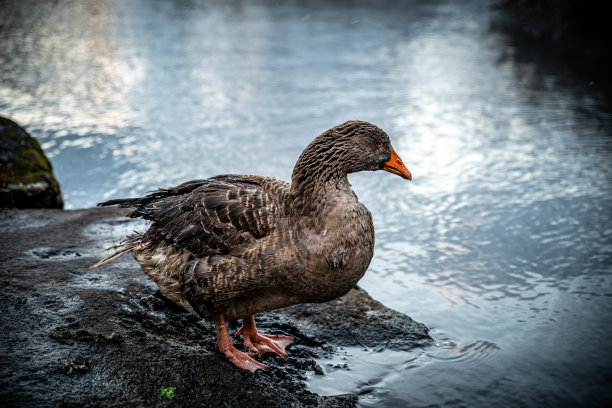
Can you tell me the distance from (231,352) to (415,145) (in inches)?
269

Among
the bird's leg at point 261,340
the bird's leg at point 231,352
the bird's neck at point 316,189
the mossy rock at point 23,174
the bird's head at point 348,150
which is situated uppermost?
the bird's head at point 348,150

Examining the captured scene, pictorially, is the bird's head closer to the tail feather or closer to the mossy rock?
the tail feather

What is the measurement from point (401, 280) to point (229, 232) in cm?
306

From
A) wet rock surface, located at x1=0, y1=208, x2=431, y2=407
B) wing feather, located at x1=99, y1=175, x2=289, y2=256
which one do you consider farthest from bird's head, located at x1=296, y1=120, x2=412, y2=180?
wet rock surface, located at x1=0, y1=208, x2=431, y2=407

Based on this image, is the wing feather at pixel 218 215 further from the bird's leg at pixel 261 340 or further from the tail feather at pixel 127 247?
the bird's leg at pixel 261 340

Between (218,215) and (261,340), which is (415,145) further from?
(218,215)

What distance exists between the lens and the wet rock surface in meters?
3.98

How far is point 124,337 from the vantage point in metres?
4.49

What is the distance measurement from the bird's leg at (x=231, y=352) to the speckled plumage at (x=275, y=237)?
123 mm

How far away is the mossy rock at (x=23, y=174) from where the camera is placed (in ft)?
24.4

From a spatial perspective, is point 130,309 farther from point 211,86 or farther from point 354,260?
point 211,86

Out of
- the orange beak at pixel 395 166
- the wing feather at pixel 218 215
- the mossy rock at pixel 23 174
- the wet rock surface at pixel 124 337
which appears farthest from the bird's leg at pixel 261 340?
the mossy rock at pixel 23 174

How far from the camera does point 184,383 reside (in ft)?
13.5

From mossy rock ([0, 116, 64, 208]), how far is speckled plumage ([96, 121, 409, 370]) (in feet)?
12.2
